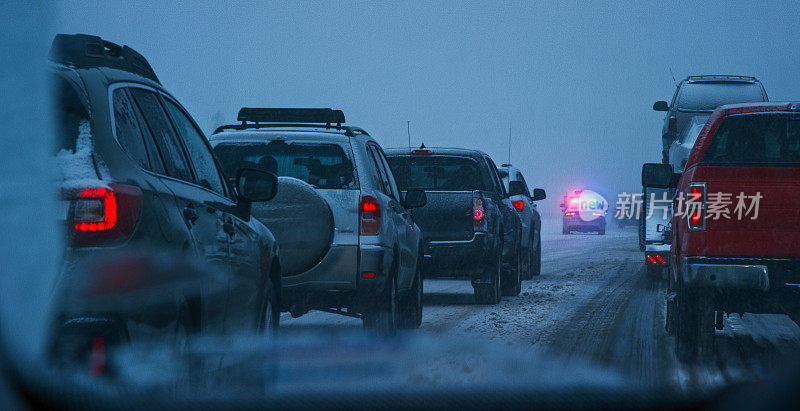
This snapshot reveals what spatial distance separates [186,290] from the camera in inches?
Result: 157

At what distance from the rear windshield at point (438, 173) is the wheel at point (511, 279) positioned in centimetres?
179

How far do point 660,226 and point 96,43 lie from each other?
39.8 feet

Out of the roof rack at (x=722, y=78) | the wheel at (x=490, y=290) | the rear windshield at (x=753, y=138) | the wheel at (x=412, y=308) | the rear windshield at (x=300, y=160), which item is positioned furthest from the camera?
the roof rack at (x=722, y=78)

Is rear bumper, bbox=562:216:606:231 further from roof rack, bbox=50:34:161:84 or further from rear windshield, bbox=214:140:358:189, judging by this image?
roof rack, bbox=50:34:161:84

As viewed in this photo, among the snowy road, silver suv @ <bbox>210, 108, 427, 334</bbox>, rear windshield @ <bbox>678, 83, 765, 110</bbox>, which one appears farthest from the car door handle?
rear windshield @ <bbox>678, 83, 765, 110</bbox>

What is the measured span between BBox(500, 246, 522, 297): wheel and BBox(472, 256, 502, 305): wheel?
1255 millimetres

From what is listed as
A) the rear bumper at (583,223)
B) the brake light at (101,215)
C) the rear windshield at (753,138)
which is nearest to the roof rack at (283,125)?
the rear windshield at (753,138)

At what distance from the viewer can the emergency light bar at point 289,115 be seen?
29.5 feet

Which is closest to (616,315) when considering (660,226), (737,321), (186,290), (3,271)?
(737,321)

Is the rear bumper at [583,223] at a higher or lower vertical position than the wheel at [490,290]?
lower

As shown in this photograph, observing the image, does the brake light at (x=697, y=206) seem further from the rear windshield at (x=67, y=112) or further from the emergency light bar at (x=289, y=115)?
the rear windshield at (x=67, y=112)

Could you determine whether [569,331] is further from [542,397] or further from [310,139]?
[542,397]

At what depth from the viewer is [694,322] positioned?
7.55 m

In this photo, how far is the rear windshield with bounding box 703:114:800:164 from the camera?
7.61 metres
